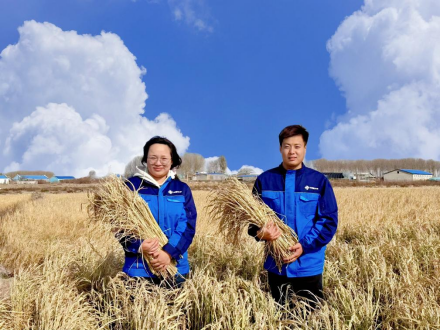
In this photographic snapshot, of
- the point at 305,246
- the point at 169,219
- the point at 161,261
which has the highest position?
the point at 169,219

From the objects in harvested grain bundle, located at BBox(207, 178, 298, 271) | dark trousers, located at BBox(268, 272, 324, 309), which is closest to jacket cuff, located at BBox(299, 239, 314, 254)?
harvested grain bundle, located at BBox(207, 178, 298, 271)

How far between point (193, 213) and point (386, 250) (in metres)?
3.53

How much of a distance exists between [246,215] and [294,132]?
2.70 feet

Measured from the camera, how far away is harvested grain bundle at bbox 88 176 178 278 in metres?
2.52

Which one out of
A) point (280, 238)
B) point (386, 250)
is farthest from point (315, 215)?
point (386, 250)

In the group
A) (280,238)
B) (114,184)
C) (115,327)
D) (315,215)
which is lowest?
(115,327)

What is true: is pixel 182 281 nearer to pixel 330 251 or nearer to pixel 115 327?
pixel 115 327

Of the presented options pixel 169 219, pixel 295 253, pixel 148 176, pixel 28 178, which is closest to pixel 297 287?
pixel 295 253

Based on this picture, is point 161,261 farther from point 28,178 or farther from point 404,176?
point 404,176

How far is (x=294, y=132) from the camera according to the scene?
2.34 m

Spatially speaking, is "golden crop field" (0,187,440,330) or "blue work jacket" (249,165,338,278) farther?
"golden crop field" (0,187,440,330)

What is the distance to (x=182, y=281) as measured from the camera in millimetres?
2760

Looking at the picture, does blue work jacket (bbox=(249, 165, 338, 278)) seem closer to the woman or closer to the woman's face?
the woman

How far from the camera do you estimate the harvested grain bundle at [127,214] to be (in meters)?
2.52
